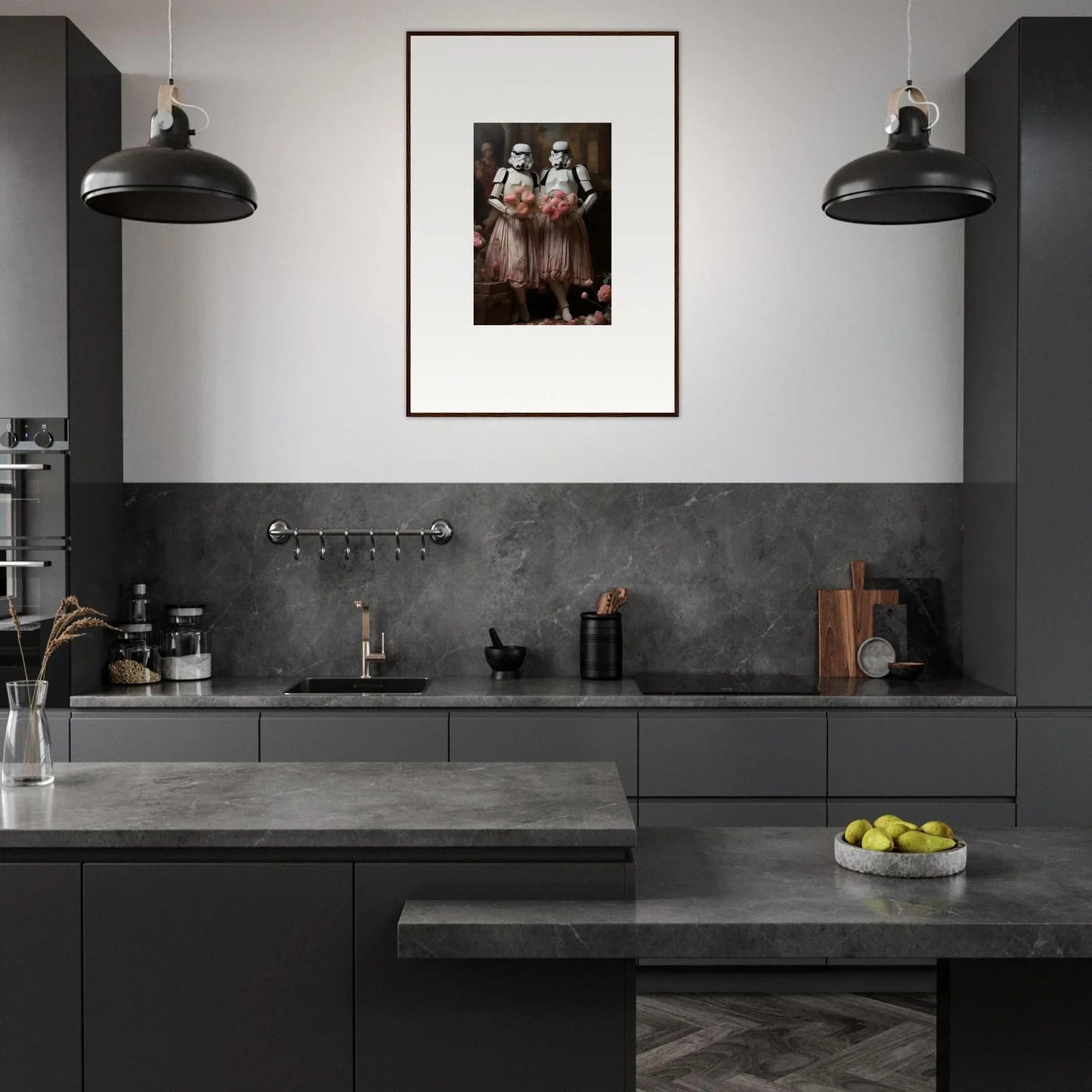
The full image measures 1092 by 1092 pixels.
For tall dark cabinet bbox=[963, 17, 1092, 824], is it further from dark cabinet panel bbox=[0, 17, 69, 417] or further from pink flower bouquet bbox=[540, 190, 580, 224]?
dark cabinet panel bbox=[0, 17, 69, 417]

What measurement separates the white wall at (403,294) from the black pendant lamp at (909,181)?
1.93m

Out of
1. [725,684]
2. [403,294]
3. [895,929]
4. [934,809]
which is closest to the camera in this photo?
[895,929]

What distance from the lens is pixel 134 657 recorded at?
14.1 ft

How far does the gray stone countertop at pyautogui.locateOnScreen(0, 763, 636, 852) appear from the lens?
2.11 meters

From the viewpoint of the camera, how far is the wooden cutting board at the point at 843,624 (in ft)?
15.0

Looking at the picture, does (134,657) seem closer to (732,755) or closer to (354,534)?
(354,534)

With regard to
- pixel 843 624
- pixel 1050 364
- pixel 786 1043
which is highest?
pixel 1050 364

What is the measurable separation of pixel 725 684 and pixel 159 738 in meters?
2.06

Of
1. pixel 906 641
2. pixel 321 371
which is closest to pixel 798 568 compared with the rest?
pixel 906 641

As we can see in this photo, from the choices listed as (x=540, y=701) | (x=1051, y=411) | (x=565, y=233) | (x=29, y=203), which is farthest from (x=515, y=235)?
(x=1051, y=411)

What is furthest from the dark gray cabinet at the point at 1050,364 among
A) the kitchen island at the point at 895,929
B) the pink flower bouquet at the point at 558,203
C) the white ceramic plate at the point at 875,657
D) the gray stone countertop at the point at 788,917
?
the gray stone countertop at the point at 788,917

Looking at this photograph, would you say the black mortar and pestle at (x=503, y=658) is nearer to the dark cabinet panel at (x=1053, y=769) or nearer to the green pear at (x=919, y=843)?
the dark cabinet panel at (x=1053, y=769)

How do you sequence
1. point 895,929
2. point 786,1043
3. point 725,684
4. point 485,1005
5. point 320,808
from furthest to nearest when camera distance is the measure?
1. point 725,684
2. point 786,1043
3. point 320,808
4. point 485,1005
5. point 895,929

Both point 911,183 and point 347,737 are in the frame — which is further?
point 347,737
